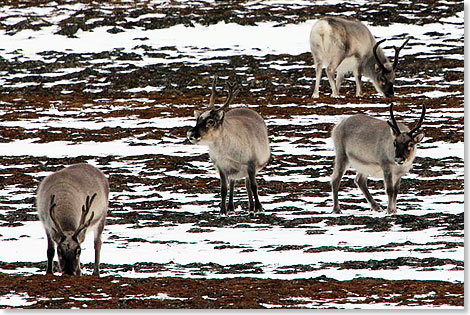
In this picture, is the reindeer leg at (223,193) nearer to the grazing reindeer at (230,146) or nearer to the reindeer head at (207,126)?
the grazing reindeer at (230,146)

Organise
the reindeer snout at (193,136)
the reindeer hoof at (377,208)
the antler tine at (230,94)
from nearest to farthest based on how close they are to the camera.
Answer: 1. the reindeer snout at (193,136)
2. the reindeer hoof at (377,208)
3. the antler tine at (230,94)

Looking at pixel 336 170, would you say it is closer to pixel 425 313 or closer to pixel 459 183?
pixel 459 183

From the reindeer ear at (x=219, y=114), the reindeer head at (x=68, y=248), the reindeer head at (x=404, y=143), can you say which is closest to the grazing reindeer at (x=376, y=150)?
the reindeer head at (x=404, y=143)

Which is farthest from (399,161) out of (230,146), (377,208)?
(230,146)

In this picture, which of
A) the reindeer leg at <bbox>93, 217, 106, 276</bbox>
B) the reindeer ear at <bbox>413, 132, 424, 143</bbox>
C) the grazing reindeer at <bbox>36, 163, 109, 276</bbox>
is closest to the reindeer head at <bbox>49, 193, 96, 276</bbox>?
the grazing reindeer at <bbox>36, 163, 109, 276</bbox>

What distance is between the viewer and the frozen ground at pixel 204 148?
11.0 metres

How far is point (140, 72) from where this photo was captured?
36.6m

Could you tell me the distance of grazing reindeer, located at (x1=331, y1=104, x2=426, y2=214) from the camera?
44.2 ft

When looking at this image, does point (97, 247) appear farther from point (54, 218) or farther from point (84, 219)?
point (54, 218)

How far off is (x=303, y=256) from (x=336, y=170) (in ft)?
13.1

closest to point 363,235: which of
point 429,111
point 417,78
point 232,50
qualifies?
point 429,111

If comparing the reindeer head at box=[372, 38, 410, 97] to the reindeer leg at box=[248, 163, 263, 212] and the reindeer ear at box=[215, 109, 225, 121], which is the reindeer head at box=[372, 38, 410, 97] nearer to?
the reindeer leg at box=[248, 163, 263, 212]

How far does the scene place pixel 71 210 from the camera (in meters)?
9.92

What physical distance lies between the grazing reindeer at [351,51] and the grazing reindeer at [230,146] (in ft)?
43.8
